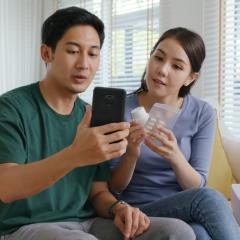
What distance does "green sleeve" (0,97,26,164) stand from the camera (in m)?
0.94

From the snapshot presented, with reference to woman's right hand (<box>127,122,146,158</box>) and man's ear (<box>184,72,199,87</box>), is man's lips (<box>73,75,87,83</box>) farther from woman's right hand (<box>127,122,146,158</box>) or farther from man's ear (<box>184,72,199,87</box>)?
man's ear (<box>184,72,199,87</box>)

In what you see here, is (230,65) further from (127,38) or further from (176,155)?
(176,155)

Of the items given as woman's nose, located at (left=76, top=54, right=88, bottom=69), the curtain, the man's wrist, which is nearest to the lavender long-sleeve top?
the man's wrist

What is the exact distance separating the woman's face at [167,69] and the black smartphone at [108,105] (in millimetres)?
490

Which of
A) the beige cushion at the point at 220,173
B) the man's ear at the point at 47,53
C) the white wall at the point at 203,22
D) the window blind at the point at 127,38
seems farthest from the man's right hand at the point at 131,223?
the window blind at the point at 127,38

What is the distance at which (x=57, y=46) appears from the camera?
1136mm

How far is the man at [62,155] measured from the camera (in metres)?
0.88

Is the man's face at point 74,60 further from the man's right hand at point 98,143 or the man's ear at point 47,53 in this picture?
the man's right hand at point 98,143

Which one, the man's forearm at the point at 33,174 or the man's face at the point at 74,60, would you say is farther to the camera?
the man's face at the point at 74,60

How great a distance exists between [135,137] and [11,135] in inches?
14.9

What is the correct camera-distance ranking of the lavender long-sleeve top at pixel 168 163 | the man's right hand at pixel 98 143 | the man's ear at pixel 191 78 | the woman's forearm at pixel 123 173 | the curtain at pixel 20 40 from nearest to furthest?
1. the man's right hand at pixel 98 143
2. the woman's forearm at pixel 123 173
3. the lavender long-sleeve top at pixel 168 163
4. the man's ear at pixel 191 78
5. the curtain at pixel 20 40

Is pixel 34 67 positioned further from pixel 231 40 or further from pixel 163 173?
pixel 163 173

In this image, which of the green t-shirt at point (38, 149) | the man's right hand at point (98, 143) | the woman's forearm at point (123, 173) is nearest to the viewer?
the man's right hand at point (98, 143)

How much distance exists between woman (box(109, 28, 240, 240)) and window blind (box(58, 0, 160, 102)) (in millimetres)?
1290
